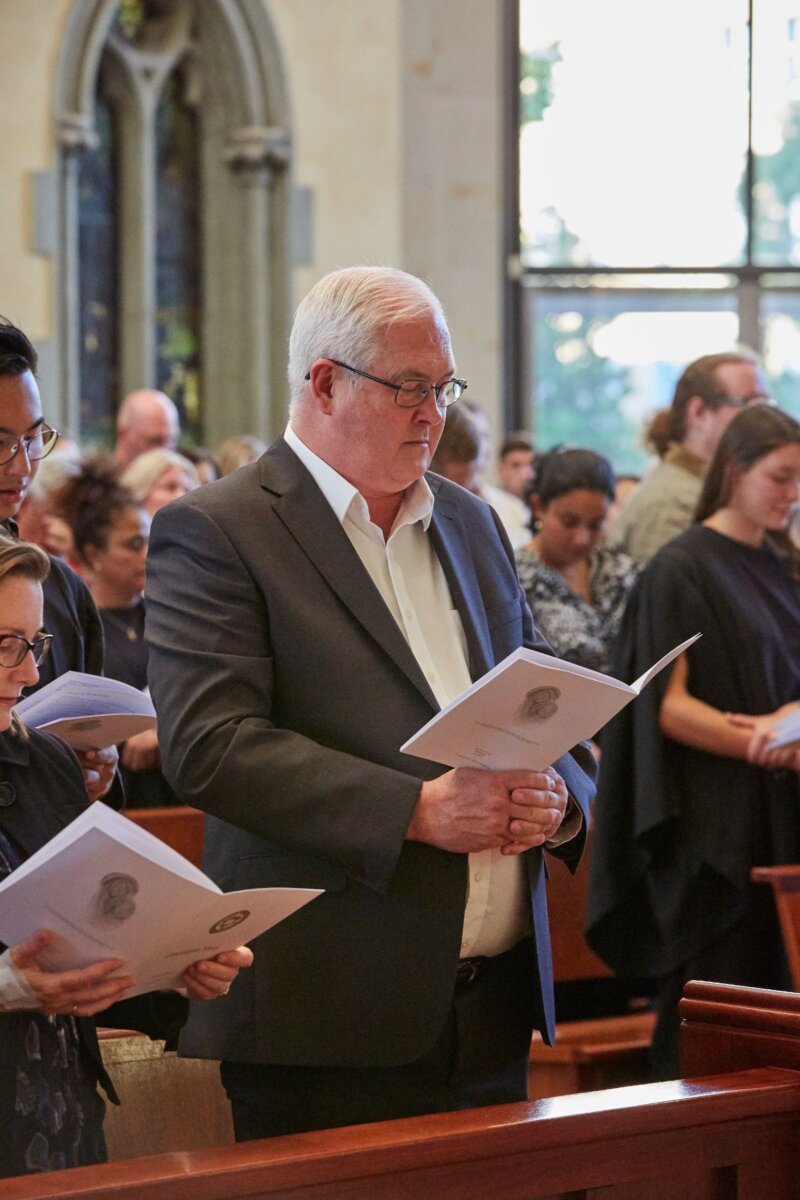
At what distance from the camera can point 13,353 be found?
2.79 meters

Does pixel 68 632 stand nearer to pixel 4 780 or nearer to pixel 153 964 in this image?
pixel 4 780

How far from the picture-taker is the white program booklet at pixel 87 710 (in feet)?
8.53

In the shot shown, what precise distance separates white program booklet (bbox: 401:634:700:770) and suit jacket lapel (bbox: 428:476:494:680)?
0.29 meters

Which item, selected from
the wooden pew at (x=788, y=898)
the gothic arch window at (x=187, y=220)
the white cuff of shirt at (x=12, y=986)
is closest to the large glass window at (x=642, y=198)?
the gothic arch window at (x=187, y=220)

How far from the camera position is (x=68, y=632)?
3.06 m

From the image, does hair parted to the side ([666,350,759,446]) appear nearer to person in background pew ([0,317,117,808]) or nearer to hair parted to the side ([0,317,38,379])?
person in background pew ([0,317,117,808])

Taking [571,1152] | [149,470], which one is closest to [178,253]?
[149,470]

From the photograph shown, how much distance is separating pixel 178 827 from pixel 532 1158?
2.19 metres

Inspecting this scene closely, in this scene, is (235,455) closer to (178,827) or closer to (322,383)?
(178,827)

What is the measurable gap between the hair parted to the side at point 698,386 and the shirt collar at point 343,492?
266 cm

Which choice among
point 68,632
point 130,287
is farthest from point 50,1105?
point 130,287

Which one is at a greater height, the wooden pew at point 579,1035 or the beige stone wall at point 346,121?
the beige stone wall at point 346,121

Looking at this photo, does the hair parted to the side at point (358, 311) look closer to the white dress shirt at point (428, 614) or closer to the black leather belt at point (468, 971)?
the white dress shirt at point (428, 614)

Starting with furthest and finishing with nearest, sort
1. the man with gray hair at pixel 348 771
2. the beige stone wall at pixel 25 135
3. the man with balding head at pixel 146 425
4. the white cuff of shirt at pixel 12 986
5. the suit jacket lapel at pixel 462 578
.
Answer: the beige stone wall at pixel 25 135
the man with balding head at pixel 146 425
the suit jacket lapel at pixel 462 578
the man with gray hair at pixel 348 771
the white cuff of shirt at pixel 12 986
